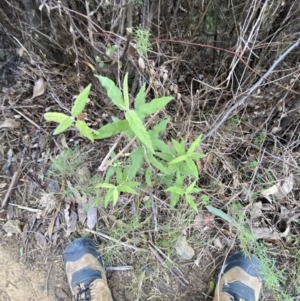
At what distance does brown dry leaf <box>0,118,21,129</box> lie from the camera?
197 cm

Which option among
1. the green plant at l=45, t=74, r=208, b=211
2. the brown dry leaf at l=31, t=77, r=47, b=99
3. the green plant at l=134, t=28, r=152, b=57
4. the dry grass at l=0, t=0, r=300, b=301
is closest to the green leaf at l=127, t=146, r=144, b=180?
the green plant at l=45, t=74, r=208, b=211

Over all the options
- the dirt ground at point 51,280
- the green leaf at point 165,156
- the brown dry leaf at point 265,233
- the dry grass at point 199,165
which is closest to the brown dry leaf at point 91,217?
the dry grass at point 199,165

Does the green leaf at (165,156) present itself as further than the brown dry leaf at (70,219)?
No

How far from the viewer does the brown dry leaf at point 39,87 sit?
6.44 feet

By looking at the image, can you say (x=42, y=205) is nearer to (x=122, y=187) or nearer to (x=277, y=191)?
(x=122, y=187)

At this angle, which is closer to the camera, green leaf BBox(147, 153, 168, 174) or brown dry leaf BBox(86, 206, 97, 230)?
green leaf BBox(147, 153, 168, 174)

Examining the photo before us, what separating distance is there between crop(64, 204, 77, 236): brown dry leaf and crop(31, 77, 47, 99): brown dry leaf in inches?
23.3

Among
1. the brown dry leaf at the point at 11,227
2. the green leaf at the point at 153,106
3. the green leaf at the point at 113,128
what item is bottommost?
the brown dry leaf at the point at 11,227

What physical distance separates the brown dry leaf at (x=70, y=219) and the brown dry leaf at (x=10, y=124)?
0.50m

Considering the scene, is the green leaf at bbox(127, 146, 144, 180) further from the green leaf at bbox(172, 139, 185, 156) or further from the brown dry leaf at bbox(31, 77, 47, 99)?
the brown dry leaf at bbox(31, 77, 47, 99)

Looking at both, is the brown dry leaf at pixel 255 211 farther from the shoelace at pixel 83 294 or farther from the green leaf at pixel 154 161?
the shoelace at pixel 83 294

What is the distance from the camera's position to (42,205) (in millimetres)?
1947

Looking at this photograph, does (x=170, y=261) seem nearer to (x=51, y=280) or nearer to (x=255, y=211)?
(x=255, y=211)

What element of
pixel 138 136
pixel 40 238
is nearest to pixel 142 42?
pixel 138 136
